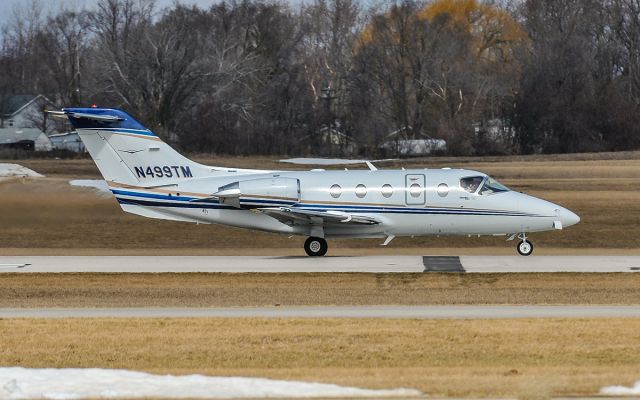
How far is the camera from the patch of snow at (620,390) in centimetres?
1391

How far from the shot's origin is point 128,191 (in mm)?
33250

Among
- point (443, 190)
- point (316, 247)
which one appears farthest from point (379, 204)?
point (316, 247)

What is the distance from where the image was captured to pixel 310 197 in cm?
3312

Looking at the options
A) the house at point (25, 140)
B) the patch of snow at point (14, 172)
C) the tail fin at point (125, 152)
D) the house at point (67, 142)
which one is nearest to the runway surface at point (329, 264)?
the tail fin at point (125, 152)

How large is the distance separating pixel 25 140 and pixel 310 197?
6184 cm

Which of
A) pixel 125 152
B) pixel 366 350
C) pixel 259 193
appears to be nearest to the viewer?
pixel 366 350

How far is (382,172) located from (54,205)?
34.6 ft

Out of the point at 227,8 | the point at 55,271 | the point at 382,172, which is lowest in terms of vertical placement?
the point at 55,271

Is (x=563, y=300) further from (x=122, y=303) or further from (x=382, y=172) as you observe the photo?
(x=382, y=172)

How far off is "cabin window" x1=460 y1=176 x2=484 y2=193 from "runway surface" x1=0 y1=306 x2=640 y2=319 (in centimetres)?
1098

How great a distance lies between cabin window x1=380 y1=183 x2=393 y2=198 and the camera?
32.8 m

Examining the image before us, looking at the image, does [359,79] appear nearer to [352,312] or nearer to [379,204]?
[379,204]

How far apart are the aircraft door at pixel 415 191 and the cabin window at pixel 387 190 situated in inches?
17.6

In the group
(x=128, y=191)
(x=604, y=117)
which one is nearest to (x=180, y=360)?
(x=128, y=191)
